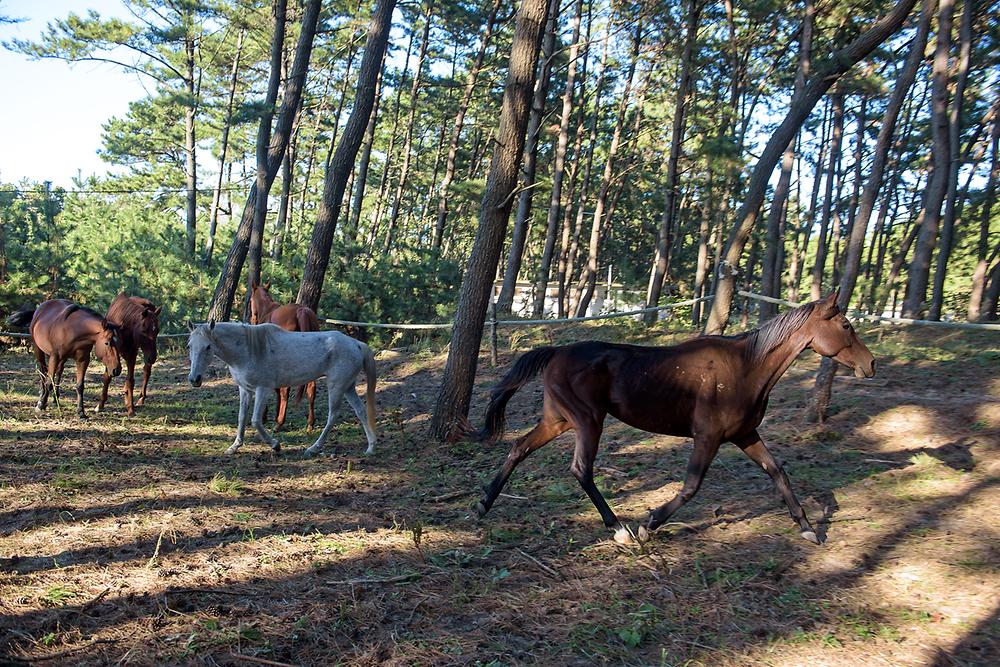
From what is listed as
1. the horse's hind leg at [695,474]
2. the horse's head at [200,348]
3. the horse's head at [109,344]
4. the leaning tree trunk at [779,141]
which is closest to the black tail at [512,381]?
the horse's hind leg at [695,474]

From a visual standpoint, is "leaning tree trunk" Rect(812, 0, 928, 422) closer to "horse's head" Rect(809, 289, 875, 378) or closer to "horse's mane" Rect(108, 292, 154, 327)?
"horse's head" Rect(809, 289, 875, 378)

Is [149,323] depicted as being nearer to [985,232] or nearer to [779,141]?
[779,141]

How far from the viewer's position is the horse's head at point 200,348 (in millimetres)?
7816

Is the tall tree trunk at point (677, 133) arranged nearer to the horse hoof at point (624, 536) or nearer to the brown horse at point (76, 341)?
the brown horse at point (76, 341)

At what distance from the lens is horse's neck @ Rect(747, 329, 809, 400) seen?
511 centimetres

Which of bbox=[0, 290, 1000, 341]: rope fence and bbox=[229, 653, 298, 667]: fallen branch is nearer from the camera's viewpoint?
bbox=[229, 653, 298, 667]: fallen branch

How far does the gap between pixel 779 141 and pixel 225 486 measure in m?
8.50

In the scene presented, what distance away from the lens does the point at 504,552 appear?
5.09 metres

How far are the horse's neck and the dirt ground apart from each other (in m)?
1.14

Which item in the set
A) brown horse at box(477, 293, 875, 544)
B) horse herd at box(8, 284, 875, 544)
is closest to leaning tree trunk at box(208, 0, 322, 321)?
horse herd at box(8, 284, 875, 544)

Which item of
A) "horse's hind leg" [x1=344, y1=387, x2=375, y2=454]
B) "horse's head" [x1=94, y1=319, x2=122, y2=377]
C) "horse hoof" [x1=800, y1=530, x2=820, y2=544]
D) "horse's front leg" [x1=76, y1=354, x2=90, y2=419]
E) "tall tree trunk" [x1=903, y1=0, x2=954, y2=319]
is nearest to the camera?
"horse hoof" [x1=800, y1=530, x2=820, y2=544]

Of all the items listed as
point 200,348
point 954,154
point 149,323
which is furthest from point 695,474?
point 954,154

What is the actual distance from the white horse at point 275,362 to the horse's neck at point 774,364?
4781 mm

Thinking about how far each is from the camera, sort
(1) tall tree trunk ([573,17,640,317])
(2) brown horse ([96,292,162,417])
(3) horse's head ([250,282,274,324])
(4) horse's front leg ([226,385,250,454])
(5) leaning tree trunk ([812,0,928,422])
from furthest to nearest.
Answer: (1) tall tree trunk ([573,17,640,317]) → (3) horse's head ([250,282,274,324]) → (2) brown horse ([96,292,162,417]) → (4) horse's front leg ([226,385,250,454]) → (5) leaning tree trunk ([812,0,928,422])
